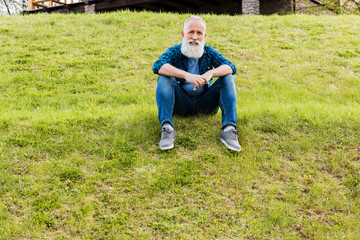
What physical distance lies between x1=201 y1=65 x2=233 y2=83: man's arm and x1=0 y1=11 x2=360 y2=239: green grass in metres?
0.93

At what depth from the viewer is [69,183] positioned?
366cm

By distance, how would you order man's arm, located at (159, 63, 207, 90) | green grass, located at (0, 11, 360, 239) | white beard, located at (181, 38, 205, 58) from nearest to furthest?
green grass, located at (0, 11, 360, 239) < man's arm, located at (159, 63, 207, 90) < white beard, located at (181, 38, 205, 58)

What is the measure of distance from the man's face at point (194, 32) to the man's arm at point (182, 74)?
445 millimetres

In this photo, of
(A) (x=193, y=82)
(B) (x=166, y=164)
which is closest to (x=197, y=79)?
(A) (x=193, y=82)

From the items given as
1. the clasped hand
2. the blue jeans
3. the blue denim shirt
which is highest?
the blue denim shirt

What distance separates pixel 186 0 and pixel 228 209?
15.8 metres

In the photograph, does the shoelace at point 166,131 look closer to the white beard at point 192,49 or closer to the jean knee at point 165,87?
the jean knee at point 165,87

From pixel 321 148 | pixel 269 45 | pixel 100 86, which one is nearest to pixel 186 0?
pixel 269 45

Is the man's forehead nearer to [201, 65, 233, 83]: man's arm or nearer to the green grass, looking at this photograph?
[201, 65, 233, 83]: man's arm

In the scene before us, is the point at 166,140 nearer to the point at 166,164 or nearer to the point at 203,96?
the point at 166,164

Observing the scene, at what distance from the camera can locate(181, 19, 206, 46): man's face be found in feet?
13.9

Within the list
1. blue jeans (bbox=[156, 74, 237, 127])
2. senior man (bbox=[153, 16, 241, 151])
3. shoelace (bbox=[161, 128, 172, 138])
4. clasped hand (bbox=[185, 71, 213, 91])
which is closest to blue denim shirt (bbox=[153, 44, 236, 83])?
senior man (bbox=[153, 16, 241, 151])

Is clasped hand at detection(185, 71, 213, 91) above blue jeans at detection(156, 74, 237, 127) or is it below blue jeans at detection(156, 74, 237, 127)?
above

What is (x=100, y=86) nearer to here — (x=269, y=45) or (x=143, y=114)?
(x=143, y=114)
